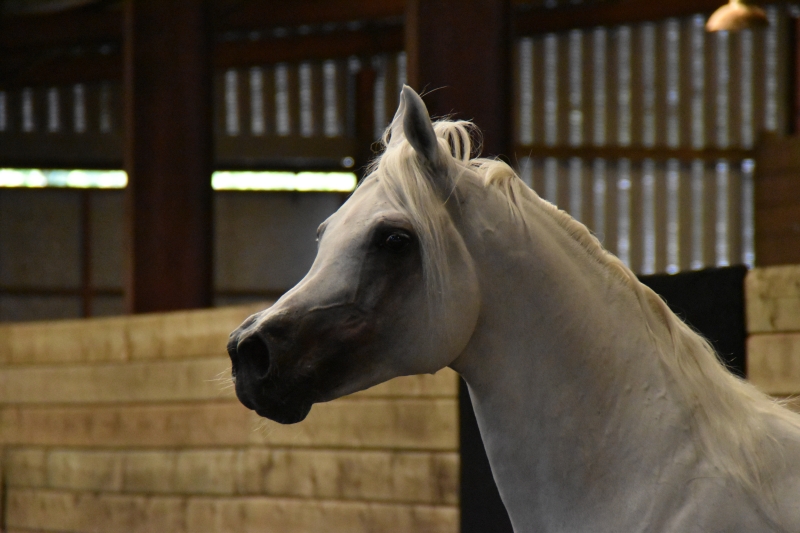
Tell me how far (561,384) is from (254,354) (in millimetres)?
447

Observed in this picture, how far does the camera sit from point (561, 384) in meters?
1.29

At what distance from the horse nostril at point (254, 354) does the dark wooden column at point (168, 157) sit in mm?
3893

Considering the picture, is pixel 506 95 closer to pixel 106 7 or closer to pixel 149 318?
pixel 149 318

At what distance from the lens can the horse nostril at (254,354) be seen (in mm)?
1222

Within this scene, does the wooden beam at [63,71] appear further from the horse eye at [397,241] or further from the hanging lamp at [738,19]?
the horse eye at [397,241]

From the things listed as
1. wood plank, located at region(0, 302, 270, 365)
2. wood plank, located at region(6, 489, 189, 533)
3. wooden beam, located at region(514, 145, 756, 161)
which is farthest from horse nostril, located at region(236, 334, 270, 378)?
wooden beam, located at region(514, 145, 756, 161)

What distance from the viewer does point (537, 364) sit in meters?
1.29

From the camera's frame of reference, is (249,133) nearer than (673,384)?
No

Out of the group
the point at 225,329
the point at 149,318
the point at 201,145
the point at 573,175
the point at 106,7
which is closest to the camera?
the point at 225,329

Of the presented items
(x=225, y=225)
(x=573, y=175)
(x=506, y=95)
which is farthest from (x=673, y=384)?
(x=225, y=225)

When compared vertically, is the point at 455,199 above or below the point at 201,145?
below

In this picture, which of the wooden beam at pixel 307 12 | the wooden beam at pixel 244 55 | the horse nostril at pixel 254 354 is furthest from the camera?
the wooden beam at pixel 244 55

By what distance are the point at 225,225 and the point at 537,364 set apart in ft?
26.8

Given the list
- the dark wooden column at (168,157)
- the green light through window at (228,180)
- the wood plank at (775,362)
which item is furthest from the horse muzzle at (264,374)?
the green light through window at (228,180)
